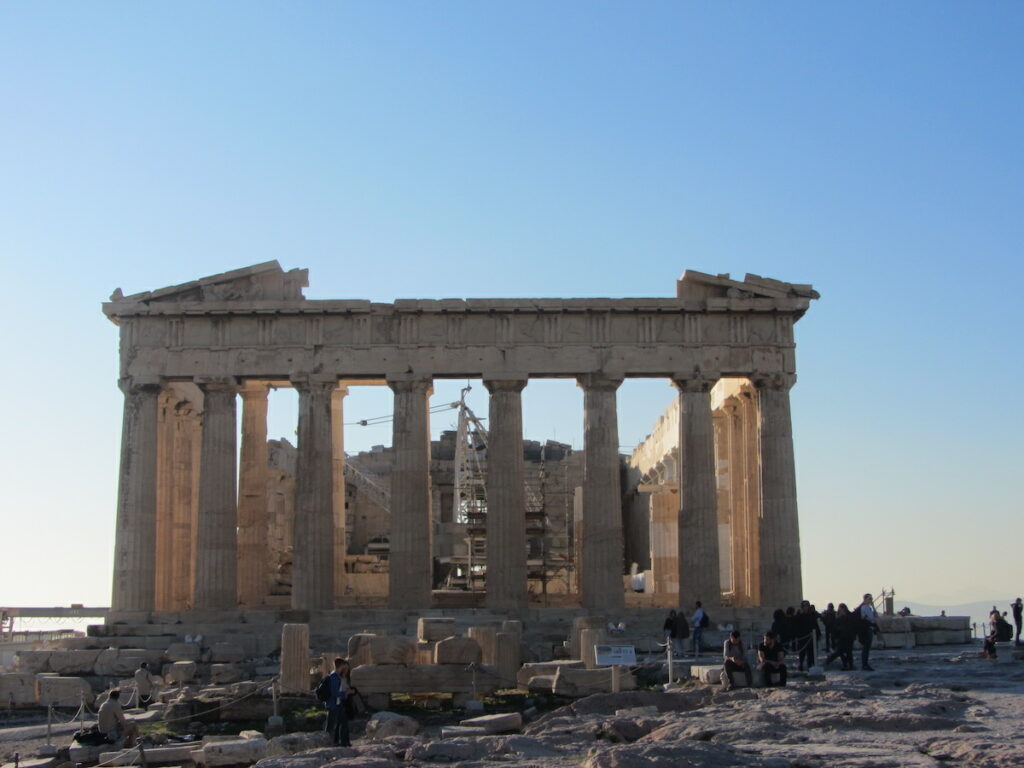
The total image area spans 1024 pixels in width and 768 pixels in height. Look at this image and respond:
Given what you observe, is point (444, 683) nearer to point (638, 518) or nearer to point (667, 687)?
point (667, 687)

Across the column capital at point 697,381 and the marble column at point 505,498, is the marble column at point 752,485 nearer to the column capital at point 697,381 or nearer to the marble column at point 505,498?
the column capital at point 697,381

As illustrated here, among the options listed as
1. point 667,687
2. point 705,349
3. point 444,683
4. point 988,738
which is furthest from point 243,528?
point 988,738

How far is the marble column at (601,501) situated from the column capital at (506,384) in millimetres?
1617

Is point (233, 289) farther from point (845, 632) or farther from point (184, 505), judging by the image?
point (845, 632)

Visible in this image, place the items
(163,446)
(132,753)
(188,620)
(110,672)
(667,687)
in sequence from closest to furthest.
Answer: (132,753) → (667,687) → (110,672) → (188,620) → (163,446)

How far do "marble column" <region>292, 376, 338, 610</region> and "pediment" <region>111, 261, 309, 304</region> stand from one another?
252cm

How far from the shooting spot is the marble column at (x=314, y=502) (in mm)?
38188

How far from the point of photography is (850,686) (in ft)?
72.7

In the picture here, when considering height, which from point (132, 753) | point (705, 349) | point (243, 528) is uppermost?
point (705, 349)

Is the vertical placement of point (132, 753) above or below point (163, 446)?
below

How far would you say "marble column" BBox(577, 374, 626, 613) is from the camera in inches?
1495

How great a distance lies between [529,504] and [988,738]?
36.7m

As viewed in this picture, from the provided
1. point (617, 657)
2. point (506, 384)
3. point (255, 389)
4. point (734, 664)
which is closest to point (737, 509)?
point (506, 384)

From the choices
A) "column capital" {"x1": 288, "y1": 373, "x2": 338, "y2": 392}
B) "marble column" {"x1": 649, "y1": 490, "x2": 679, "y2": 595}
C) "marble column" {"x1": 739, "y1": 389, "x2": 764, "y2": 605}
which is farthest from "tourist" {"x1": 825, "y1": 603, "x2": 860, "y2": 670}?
"marble column" {"x1": 649, "y1": 490, "x2": 679, "y2": 595}
